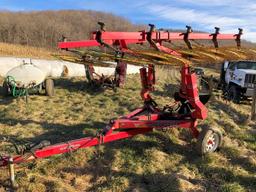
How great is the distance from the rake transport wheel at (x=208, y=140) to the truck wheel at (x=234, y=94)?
847cm

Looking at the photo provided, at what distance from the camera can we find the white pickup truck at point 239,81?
17250 millimetres

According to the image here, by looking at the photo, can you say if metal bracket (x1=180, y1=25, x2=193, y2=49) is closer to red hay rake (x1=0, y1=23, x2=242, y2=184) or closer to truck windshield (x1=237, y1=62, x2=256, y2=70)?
red hay rake (x1=0, y1=23, x2=242, y2=184)

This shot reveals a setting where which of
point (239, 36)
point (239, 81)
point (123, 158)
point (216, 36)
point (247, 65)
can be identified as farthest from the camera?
point (247, 65)

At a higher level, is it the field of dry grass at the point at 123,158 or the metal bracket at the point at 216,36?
the metal bracket at the point at 216,36

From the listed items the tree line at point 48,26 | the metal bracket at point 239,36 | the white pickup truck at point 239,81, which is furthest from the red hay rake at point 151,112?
the tree line at point 48,26

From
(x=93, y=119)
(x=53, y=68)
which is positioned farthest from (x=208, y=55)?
(x=53, y=68)

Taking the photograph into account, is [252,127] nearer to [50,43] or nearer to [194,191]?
[194,191]

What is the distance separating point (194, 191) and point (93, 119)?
481cm

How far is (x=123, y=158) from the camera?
8.21 meters

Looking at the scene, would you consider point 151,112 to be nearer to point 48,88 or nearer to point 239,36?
point 239,36

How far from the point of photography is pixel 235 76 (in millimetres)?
18297

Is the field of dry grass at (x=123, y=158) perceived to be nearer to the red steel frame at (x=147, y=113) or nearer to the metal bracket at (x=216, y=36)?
the red steel frame at (x=147, y=113)

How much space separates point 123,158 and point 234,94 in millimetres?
10598

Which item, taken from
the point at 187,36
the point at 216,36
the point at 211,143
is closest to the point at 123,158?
the point at 211,143
